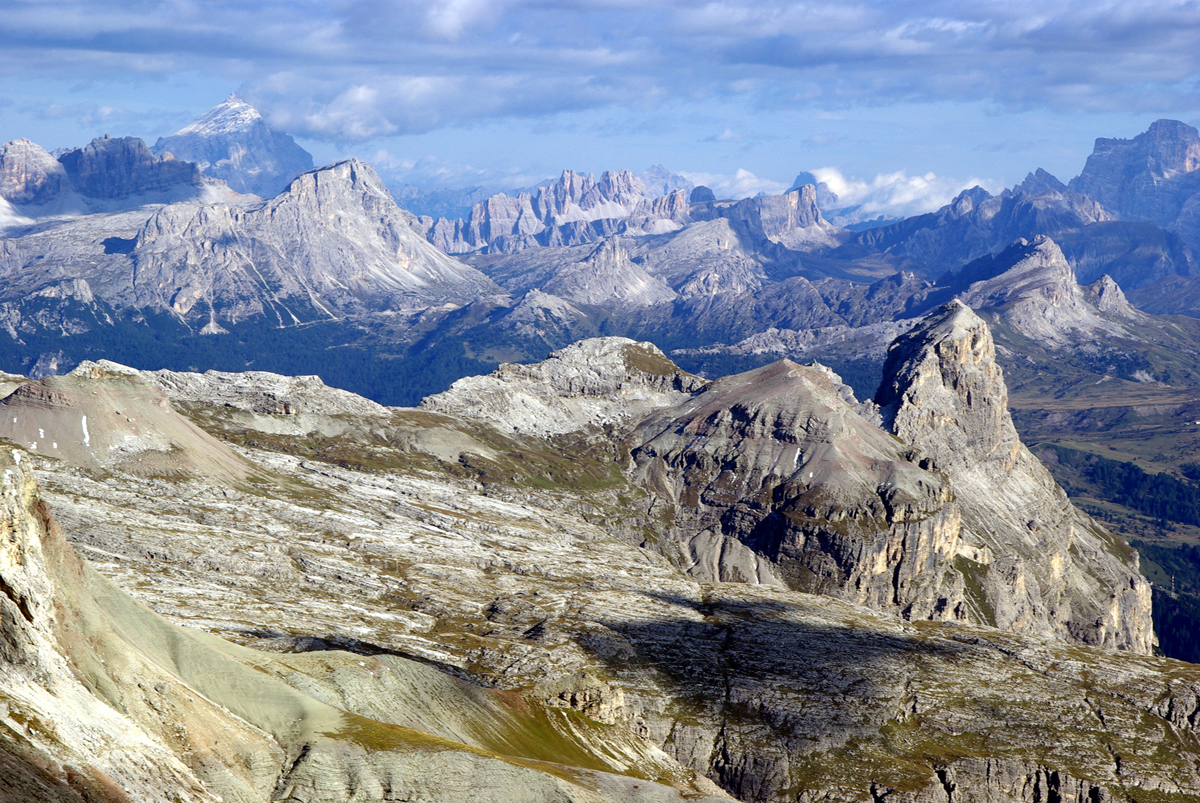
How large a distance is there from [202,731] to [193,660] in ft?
44.9

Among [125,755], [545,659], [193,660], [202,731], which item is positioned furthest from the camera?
[545,659]

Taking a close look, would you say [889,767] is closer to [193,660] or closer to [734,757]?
[734,757]

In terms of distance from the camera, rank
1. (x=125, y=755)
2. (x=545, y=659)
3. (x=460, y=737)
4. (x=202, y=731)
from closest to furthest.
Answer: (x=125, y=755), (x=202, y=731), (x=460, y=737), (x=545, y=659)

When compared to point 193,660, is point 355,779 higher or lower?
lower

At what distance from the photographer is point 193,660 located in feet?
329

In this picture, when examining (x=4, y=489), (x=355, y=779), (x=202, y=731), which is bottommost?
(x=355, y=779)

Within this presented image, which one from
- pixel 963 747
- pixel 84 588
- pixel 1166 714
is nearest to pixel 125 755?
pixel 84 588

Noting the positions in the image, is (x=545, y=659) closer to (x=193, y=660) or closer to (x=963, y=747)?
(x=963, y=747)

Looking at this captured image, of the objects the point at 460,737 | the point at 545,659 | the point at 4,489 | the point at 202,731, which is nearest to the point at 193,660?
the point at 202,731

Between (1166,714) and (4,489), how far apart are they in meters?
204

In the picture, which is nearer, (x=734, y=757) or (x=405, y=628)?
(x=734, y=757)

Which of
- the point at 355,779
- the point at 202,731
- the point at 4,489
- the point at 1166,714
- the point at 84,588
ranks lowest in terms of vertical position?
the point at 1166,714

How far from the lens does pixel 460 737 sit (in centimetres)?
12862

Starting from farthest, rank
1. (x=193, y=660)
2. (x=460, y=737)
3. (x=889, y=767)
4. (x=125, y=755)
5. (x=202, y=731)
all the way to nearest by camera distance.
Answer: (x=889, y=767), (x=460, y=737), (x=193, y=660), (x=202, y=731), (x=125, y=755)
